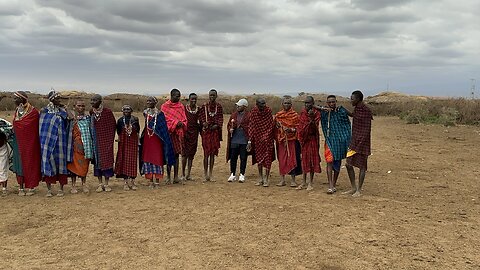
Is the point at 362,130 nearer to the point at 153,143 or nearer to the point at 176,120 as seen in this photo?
the point at 176,120

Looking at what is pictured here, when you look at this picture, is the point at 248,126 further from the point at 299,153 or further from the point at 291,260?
the point at 291,260

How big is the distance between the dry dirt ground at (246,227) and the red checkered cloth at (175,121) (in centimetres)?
87

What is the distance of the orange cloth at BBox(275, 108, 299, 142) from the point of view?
8422mm

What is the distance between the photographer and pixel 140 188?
856 cm

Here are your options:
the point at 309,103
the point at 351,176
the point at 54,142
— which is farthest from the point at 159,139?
the point at 351,176

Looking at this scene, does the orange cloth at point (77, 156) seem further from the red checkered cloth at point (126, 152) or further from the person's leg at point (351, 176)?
the person's leg at point (351, 176)

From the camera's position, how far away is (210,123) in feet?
29.2

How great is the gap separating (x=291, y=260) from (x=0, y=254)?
11.0 feet

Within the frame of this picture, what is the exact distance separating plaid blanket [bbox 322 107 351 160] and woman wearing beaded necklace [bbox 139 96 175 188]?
3038mm

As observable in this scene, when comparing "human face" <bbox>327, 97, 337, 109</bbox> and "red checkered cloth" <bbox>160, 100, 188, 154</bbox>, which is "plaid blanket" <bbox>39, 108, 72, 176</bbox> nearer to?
"red checkered cloth" <bbox>160, 100, 188, 154</bbox>

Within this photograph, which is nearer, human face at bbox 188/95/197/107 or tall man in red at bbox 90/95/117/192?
tall man in red at bbox 90/95/117/192

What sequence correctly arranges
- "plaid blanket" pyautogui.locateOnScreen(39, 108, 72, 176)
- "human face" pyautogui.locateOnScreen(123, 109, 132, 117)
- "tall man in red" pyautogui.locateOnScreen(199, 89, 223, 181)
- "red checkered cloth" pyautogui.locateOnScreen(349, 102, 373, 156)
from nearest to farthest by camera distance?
"red checkered cloth" pyautogui.locateOnScreen(349, 102, 373, 156)
"plaid blanket" pyautogui.locateOnScreen(39, 108, 72, 176)
"human face" pyautogui.locateOnScreen(123, 109, 132, 117)
"tall man in red" pyautogui.locateOnScreen(199, 89, 223, 181)

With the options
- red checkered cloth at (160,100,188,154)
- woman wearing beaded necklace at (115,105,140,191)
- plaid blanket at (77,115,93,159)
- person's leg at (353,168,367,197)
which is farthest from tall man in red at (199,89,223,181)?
person's leg at (353,168,367,197)

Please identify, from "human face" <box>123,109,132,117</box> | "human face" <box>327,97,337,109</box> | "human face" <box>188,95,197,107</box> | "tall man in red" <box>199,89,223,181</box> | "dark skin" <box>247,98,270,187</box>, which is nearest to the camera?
"human face" <box>327,97,337,109</box>
